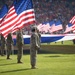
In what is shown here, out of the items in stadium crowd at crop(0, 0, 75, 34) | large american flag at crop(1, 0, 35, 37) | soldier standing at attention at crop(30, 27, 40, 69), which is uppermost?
stadium crowd at crop(0, 0, 75, 34)

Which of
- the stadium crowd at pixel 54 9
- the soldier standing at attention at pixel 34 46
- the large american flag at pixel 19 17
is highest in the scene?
the stadium crowd at pixel 54 9

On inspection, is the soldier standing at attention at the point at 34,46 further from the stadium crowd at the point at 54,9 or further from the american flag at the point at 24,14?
the stadium crowd at the point at 54,9

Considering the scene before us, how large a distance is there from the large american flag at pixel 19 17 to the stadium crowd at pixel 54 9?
55.1 m

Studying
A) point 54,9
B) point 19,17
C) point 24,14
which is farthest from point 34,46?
point 54,9

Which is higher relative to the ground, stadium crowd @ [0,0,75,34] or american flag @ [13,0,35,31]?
stadium crowd @ [0,0,75,34]

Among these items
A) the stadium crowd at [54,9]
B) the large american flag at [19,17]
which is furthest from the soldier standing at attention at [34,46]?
the stadium crowd at [54,9]

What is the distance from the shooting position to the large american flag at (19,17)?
1362 cm

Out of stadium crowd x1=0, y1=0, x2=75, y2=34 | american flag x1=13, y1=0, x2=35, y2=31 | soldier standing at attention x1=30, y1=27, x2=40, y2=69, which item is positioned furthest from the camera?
stadium crowd x1=0, y1=0, x2=75, y2=34

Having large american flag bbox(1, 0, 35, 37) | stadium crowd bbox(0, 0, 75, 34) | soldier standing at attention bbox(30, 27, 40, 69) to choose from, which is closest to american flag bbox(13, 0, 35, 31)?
large american flag bbox(1, 0, 35, 37)

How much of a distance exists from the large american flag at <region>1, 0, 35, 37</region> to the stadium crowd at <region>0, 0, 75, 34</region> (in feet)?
181

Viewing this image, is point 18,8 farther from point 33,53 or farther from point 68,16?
point 68,16

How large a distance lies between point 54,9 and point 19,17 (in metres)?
61.1

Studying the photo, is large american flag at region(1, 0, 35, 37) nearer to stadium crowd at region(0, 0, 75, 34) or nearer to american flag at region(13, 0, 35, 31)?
american flag at region(13, 0, 35, 31)

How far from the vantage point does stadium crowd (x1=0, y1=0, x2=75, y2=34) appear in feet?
236
